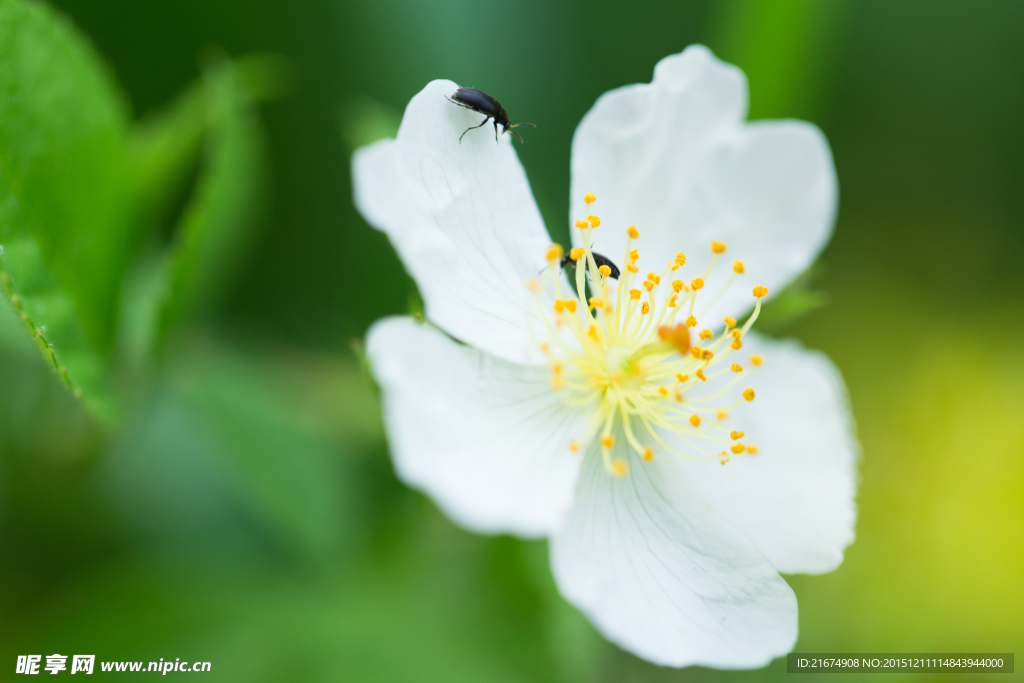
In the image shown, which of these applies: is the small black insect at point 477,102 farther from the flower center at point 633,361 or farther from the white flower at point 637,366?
the flower center at point 633,361

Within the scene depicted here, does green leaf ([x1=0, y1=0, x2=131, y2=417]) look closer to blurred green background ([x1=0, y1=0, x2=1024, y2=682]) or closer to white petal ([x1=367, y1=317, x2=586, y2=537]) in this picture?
blurred green background ([x1=0, y1=0, x2=1024, y2=682])

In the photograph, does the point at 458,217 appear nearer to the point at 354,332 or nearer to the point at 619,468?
the point at 619,468

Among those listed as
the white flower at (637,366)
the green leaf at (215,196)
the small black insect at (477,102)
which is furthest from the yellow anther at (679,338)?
the green leaf at (215,196)

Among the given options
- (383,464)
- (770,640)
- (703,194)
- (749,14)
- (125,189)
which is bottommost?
(770,640)

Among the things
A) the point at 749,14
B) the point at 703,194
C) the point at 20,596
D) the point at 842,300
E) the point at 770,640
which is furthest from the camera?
the point at 842,300

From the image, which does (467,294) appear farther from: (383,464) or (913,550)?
(913,550)

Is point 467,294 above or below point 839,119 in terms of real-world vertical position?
below

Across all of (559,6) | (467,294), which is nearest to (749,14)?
(559,6)
